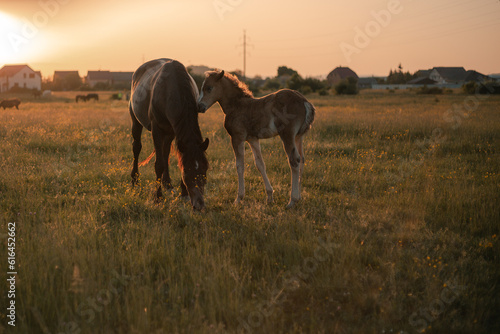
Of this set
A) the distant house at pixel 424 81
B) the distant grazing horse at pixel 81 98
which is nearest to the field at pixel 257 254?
the distant grazing horse at pixel 81 98

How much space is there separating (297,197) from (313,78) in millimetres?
62805

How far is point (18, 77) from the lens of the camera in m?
79.8

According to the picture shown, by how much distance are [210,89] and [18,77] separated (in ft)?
301

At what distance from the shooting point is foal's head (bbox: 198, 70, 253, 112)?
6504 mm

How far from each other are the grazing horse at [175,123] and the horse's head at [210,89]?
0.59 ft

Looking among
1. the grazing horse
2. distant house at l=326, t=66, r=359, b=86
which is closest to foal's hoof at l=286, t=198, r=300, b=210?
the grazing horse

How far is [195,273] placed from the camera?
386 centimetres

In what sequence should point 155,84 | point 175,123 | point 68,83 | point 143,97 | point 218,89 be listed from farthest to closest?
1. point 68,83
2. point 143,97
3. point 155,84
4. point 218,89
5. point 175,123

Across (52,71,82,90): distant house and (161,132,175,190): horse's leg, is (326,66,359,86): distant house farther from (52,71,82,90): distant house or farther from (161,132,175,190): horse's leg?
(161,132,175,190): horse's leg

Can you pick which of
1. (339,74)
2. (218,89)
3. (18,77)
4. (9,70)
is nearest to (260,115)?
(218,89)

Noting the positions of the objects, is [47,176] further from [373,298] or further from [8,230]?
[373,298]

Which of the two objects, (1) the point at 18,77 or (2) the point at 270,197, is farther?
(1) the point at 18,77

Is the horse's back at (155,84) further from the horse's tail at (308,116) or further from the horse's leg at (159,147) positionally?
the horse's tail at (308,116)

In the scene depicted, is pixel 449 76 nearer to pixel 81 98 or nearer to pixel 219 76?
pixel 81 98
